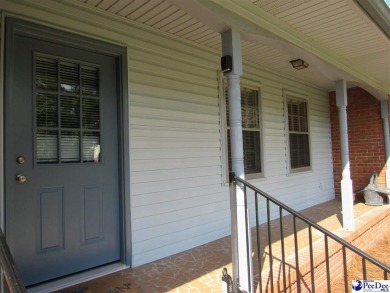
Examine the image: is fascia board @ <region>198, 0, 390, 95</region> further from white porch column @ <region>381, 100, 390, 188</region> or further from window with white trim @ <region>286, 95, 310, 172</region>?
white porch column @ <region>381, 100, 390, 188</region>

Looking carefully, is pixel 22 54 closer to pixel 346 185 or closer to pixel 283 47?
pixel 283 47

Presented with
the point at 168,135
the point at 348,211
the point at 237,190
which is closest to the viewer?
the point at 237,190

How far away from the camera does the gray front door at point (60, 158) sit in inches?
90.0

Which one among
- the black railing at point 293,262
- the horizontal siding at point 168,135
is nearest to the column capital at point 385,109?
the horizontal siding at point 168,135

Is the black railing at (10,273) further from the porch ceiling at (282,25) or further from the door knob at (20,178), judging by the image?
the porch ceiling at (282,25)

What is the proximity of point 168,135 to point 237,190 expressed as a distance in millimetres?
1287

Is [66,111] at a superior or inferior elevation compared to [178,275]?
superior

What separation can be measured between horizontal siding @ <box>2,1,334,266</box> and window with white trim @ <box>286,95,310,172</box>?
57.7 inches

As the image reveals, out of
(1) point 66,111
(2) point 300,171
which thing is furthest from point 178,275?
(2) point 300,171

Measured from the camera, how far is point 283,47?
117 inches

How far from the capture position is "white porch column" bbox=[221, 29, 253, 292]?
2180 mm

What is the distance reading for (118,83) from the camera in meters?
2.90

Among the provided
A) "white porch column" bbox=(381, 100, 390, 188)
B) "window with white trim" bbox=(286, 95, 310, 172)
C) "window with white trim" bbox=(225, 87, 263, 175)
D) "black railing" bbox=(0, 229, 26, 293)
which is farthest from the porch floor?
"white porch column" bbox=(381, 100, 390, 188)

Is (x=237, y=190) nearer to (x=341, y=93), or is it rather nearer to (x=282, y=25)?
(x=282, y=25)
